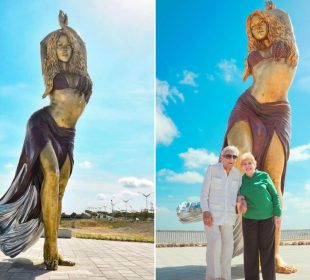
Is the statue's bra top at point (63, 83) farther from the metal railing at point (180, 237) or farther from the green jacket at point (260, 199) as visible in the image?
the metal railing at point (180, 237)

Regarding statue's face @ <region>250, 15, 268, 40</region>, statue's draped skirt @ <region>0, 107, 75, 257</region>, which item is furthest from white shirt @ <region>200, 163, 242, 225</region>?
statue's draped skirt @ <region>0, 107, 75, 257</region>

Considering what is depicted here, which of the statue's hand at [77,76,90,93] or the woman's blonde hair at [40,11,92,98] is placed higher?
the woman's blonde hair at [40,11,92,98]

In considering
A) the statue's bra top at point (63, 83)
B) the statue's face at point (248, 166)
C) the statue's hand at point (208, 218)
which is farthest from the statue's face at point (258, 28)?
the statue's hand at point (208, 218)

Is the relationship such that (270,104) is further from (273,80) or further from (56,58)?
(56,58)

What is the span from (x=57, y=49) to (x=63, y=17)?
2.40 ft

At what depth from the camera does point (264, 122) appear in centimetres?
776

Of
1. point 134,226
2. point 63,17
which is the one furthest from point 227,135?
point 134,226

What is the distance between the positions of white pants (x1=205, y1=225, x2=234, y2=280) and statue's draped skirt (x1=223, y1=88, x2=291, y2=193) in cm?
279

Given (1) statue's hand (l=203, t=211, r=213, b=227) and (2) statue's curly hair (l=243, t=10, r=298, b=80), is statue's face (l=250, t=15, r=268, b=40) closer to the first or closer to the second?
(2) statue's curly hair (l=243, t=10, r=298, b=80)

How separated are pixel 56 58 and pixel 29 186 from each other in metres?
2.52

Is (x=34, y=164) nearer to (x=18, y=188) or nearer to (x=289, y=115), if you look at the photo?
(x=18, y=188)

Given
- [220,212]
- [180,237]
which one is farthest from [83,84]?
[180,237]

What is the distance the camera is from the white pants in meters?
5.08

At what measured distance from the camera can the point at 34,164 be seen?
813cm
